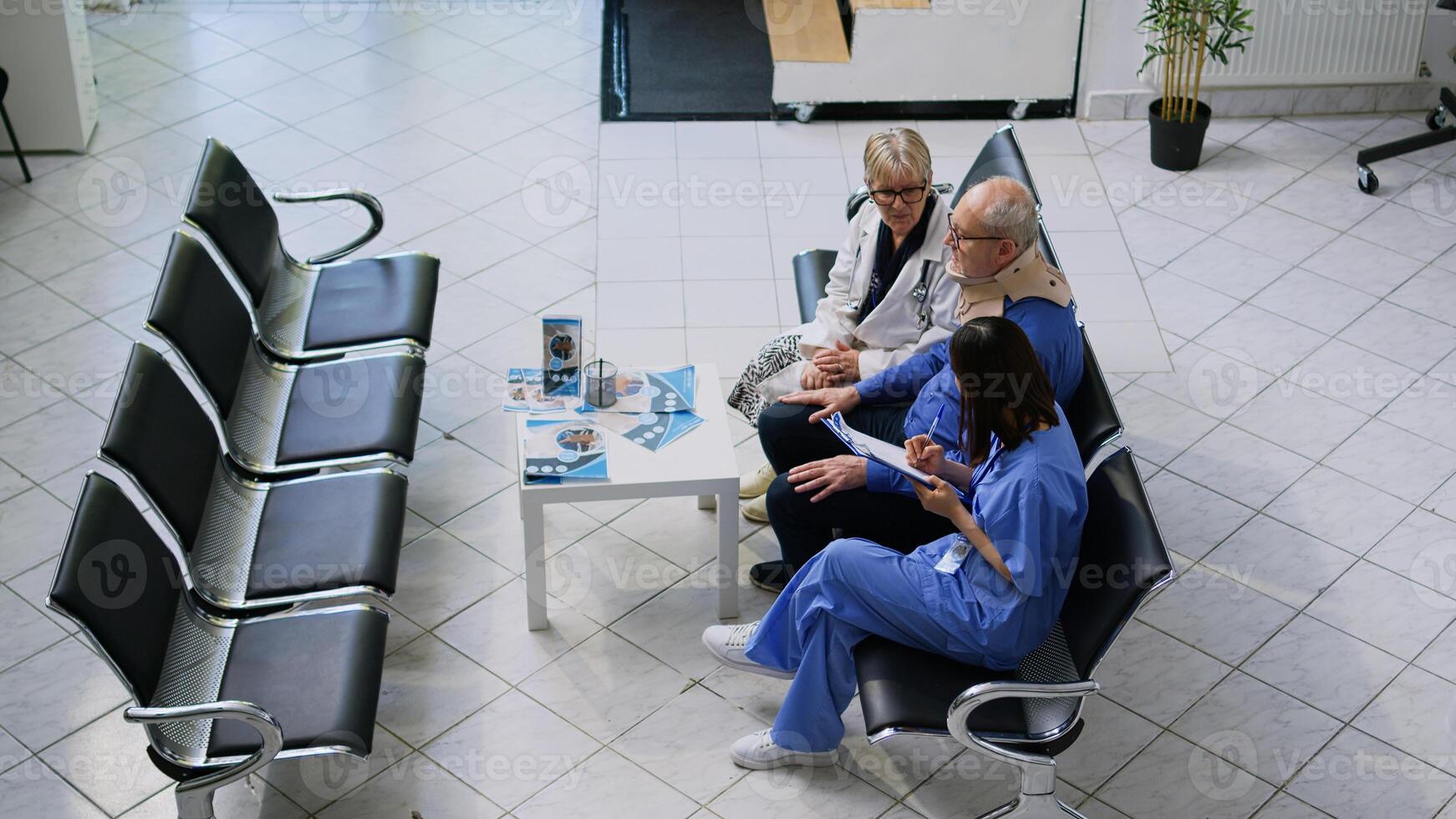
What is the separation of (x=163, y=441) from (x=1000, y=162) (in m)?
2.56

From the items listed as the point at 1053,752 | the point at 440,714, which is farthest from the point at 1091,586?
the point at 440,714

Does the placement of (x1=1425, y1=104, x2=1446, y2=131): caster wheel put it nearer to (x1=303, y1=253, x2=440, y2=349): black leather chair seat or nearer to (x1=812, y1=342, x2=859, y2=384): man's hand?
(x1=812, y1=342, x2=859, y2=384): man's hand

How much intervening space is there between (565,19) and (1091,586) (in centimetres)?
546

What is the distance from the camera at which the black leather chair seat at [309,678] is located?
10.3 ft

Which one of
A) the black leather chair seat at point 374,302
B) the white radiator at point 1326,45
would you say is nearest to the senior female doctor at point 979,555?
the black leather chair seat at point 374,302

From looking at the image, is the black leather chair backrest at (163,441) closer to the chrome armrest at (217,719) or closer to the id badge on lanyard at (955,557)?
the chrome armrest at (217,719)

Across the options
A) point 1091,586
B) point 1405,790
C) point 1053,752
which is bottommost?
point 1405,790

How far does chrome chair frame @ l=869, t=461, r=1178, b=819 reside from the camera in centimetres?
302

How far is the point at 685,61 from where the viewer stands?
7.27m

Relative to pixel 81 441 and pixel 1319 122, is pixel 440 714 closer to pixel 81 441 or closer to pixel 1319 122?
pixel 81 441

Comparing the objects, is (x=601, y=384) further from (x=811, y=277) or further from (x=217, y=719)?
(x=217, y=719)

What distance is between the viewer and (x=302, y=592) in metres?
3.50

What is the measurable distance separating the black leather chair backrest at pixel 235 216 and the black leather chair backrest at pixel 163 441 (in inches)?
28.9

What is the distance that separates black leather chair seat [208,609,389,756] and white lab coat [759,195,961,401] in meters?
1.43
